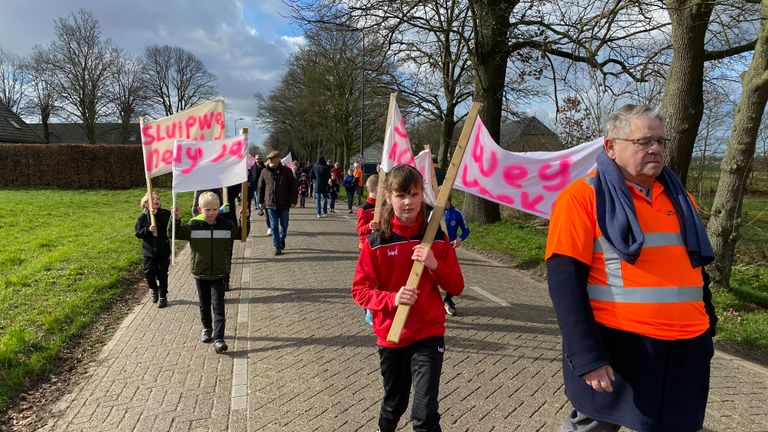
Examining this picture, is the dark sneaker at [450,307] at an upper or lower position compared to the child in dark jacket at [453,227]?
lower

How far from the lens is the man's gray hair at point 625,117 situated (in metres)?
2.11

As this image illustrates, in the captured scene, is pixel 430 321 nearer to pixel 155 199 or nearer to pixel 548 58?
pixel 155 199

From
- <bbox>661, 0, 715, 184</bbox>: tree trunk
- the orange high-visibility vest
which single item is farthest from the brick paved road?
<bbox>661, 0, 715, 184</bbox>: tree trunk

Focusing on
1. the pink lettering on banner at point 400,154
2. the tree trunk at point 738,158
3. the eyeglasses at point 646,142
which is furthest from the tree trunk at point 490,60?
the eyeglasses at point 646,142

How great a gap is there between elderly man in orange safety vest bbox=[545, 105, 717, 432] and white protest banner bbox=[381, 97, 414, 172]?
2.96m

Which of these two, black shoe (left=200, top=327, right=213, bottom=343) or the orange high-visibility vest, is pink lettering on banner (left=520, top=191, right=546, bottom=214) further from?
black shoe (left=200, top=327, right=213, bottom=343)

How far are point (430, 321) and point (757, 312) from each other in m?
5.24

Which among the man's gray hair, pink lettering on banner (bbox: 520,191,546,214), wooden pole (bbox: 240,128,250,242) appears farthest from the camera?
wooden pole (bbox: 240,128,250,242)

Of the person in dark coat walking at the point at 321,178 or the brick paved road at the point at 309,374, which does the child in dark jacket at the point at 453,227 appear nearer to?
the brick paved road at the point at 309,374

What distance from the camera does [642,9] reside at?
343 inches

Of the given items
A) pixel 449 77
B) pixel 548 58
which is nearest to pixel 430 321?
pixel 548 58

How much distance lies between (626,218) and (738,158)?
5457mm

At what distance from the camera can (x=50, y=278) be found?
7.08m

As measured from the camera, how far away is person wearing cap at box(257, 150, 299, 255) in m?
9.40
